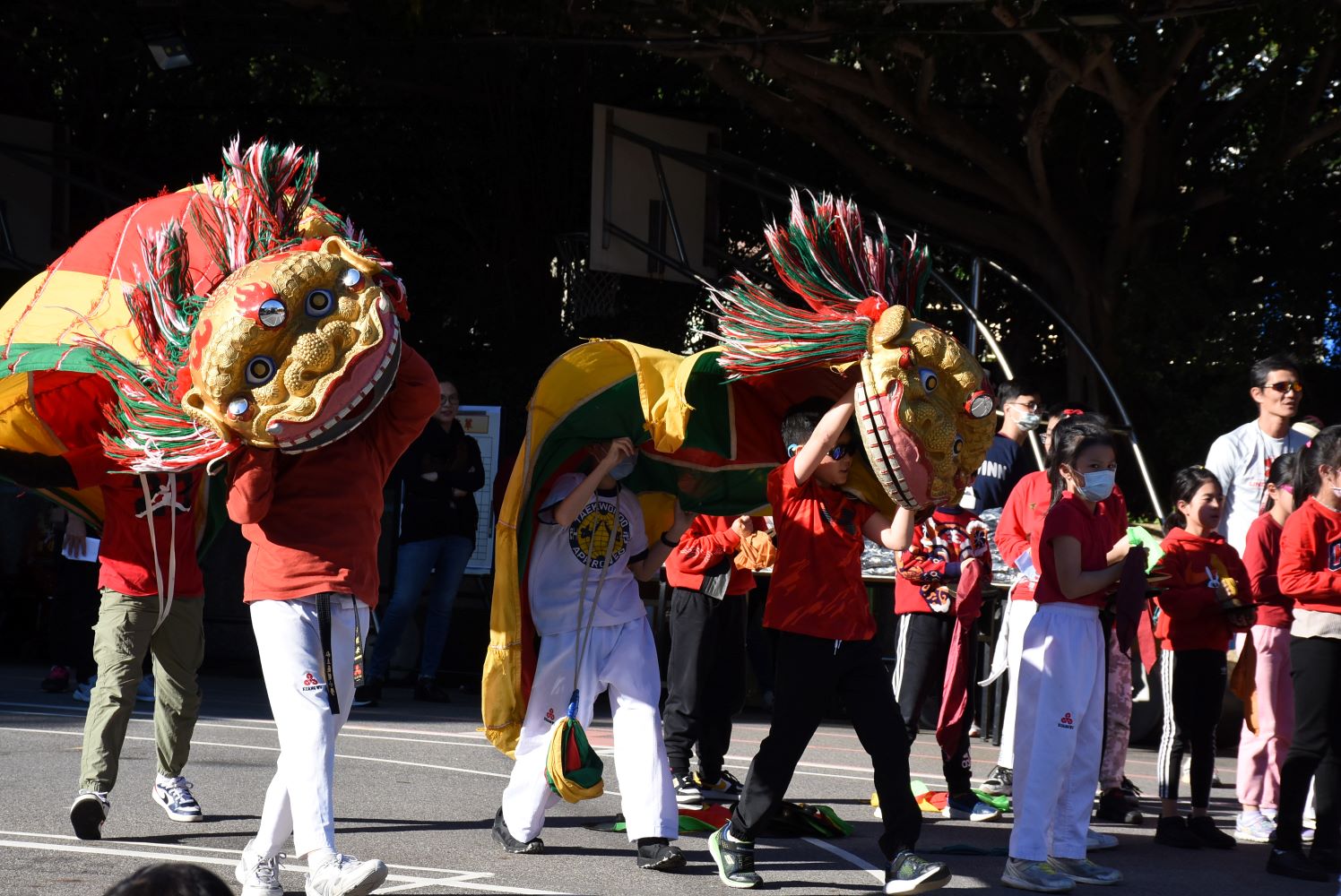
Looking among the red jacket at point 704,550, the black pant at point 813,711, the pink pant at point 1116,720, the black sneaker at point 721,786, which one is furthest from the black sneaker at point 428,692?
the black pant at point 813,711

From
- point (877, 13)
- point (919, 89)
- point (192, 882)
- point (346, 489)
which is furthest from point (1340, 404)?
point (192, 882)

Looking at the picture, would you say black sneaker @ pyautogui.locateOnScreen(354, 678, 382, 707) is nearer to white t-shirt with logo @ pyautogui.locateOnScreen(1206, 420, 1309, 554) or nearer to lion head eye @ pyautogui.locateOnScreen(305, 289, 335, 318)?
white t-shirt with logo @ pyautogui.locateOnScreen(1206, 420, 1309, 554)

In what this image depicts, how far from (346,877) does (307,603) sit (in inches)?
31.9

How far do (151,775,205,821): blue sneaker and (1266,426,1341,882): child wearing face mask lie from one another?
414cm

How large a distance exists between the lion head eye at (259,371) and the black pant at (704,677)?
2.86m

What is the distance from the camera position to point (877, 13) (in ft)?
36.4

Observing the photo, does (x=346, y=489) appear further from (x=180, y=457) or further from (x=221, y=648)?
(x=221, y=648)

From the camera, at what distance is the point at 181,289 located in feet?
16.4

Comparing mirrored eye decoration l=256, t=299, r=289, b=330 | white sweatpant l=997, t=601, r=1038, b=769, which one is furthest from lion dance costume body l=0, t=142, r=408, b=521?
white sweatpant l=997, t=601, r=1038, b=769

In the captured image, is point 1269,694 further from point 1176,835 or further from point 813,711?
point 813,711

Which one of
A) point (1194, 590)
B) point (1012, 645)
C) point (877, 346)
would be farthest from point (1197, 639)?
point (877, 346)

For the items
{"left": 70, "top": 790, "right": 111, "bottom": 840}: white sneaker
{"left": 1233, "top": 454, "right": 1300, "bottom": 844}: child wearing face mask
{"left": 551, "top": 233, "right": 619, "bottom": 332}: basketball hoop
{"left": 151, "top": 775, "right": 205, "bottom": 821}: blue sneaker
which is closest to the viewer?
{"left": 70, "top": 790, "right": 111, "bottom": 840}: white sneaker

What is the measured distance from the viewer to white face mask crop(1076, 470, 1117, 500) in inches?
221

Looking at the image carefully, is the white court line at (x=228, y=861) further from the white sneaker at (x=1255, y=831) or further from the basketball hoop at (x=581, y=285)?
the basketball hoop at (x=581, y=285)
